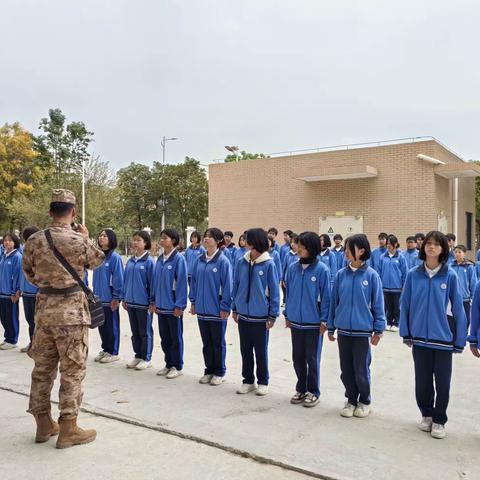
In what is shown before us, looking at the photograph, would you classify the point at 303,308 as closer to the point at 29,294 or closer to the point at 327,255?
the point at 29,294

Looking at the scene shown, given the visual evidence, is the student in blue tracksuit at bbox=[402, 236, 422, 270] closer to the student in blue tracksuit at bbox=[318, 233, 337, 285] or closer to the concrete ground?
the student in blue tracksuit at bbox=[318, 233, 337, 285]

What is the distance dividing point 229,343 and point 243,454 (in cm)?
422

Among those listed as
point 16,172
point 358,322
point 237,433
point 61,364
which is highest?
point 16,172

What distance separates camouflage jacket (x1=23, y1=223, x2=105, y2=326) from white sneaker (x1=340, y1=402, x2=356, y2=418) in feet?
8.00

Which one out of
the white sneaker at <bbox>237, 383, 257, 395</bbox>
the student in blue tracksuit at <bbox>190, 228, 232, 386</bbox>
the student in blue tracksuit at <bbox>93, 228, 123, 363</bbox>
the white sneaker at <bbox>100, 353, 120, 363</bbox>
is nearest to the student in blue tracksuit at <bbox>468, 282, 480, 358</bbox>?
the white sneaker at <bbox>237, 383, 257, 395</bbox>

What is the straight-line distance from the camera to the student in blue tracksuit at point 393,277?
9.32m

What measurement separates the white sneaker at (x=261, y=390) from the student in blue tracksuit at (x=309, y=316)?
343mm

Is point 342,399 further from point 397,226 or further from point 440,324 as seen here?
point 397,226

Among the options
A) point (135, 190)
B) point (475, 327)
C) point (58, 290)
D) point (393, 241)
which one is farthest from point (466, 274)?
point (135, 190)

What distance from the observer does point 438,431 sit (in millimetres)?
4145

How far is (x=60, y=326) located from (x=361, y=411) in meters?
2.77

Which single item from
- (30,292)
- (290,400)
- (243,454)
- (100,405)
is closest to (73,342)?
(100,405)

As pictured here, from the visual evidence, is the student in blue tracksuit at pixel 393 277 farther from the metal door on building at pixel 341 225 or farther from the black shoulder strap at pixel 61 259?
the metal door on building at pixel 341 225

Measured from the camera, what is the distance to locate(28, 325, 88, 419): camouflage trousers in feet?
13.0
